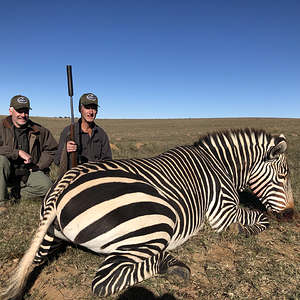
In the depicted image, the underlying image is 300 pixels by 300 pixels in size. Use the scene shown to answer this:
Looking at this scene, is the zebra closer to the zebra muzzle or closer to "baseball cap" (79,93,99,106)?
the zebra muzzle

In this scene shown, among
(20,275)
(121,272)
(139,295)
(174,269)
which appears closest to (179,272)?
(174,269)

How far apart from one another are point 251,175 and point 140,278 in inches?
103

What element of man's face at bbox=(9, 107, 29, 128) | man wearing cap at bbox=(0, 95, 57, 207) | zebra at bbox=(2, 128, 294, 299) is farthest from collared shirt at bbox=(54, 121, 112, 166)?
zebra at bbox=(2, 128, 294, 299)

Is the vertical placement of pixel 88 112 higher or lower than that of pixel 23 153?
higher

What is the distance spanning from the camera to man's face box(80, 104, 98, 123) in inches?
177

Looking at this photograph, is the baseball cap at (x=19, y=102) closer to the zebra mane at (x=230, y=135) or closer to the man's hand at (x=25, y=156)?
the man's hand at (x=25, y=156)

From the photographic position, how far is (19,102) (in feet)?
14.4

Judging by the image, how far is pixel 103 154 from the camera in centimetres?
493

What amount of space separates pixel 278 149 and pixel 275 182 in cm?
55

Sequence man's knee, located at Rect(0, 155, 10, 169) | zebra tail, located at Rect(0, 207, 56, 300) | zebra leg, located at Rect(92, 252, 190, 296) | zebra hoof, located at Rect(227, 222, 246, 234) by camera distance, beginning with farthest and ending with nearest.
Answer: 1. man's knee, located at Rect(0, 155, 10, 169)
2. zebra hoof, located at Rect(227, 222, 246, 234)
3. zebra leg, located at Rect(92, 252, 190, 296)
4. zebra tail, located at Rect(0, 207, 56, 300)

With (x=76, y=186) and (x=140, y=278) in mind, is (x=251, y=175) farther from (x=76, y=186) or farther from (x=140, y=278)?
(x=76, y=186)

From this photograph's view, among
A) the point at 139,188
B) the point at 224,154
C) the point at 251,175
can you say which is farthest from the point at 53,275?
the point at 251,175

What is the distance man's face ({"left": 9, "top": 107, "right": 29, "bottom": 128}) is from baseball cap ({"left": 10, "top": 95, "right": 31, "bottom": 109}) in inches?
3.8

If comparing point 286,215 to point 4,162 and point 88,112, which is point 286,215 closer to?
point 88,112
